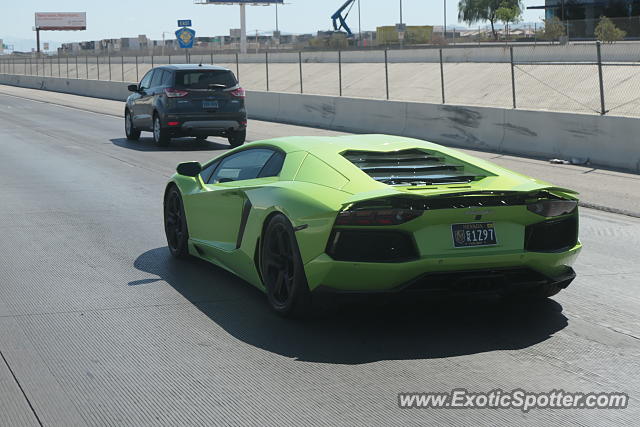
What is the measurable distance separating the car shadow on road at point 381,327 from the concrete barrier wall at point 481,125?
10.4m

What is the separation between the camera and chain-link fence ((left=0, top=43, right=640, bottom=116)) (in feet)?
95.8

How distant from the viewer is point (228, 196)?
8.05m

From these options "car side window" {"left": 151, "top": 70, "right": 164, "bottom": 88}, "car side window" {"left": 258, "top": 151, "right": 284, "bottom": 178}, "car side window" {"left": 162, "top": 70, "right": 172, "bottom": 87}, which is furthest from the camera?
"car side window" {"left": 151, "top": 70, "right": 164, "bottom": 88}

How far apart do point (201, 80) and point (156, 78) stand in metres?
1.41

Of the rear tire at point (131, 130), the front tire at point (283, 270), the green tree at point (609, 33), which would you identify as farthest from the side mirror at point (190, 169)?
the green tree at point (609, 33)

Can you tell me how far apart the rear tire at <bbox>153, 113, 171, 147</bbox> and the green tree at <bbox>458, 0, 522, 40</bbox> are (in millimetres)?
85729

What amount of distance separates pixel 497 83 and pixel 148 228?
27.3 meters

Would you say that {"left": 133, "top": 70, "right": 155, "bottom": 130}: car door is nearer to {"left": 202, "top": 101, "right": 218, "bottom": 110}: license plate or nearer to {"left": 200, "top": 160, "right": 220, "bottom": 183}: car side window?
{"left": 202, "top": 101, "right": 218, "bottom": 110}: license plate

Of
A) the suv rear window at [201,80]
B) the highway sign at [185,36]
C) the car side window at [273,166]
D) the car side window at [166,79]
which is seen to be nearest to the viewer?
the car side window at [273,166]

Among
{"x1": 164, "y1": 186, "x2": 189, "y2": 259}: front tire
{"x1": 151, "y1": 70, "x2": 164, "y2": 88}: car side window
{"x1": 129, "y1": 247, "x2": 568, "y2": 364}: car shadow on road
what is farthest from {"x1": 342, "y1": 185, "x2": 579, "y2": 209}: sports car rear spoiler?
{"x1": 151, "y1": 70, "x2": 164, "y2": 88}: car side window

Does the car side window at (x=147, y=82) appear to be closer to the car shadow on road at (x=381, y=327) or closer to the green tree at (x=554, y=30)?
the car shadow on road at (x=381, y=327)

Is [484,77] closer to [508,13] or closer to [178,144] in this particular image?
[178,144]

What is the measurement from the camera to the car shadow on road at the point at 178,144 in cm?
2255

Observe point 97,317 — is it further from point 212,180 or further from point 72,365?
point 212,180
